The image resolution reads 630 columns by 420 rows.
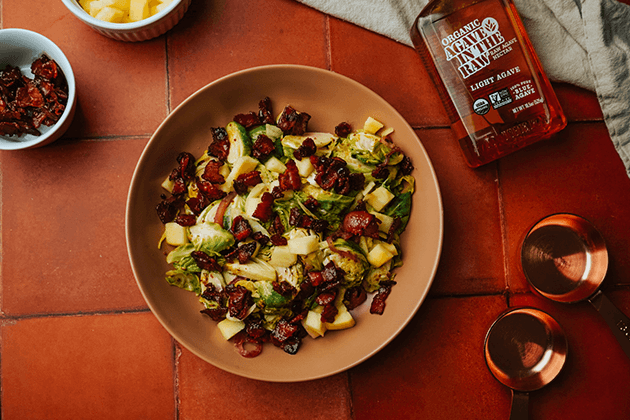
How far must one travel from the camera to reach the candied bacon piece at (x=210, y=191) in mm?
1276

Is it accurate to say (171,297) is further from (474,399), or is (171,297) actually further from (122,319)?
(474,399)

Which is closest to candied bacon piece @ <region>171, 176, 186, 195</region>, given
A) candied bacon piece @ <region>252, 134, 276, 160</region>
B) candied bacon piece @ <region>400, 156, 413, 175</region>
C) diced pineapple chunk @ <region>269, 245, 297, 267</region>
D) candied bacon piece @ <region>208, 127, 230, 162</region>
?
candied bacon piece @ <region>208, 127, 230, 162</region>

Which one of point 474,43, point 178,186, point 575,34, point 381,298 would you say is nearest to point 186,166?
point 178,186

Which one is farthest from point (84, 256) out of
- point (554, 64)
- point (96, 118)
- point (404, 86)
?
point (554, 64)

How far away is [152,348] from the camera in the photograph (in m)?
1.40

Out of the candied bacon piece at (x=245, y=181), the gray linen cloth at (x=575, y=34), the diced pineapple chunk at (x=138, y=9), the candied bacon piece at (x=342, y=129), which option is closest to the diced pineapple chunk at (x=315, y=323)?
the candied bacon piece at (x=245, y=181)

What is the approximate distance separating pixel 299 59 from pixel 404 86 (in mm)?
368

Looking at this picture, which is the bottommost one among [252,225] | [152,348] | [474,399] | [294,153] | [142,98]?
[474,399]

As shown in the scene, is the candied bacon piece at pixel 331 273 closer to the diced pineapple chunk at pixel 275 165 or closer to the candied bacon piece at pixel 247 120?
the diced pineapple chunk at pixel 275 165

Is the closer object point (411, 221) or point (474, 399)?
point (411, 221)

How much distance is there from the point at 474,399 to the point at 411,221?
25.8 inches

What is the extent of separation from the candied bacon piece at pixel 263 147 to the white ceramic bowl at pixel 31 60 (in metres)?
0.56

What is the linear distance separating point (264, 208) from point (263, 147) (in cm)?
19

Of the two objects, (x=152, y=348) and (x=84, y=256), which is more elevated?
(x=84, y=256)
